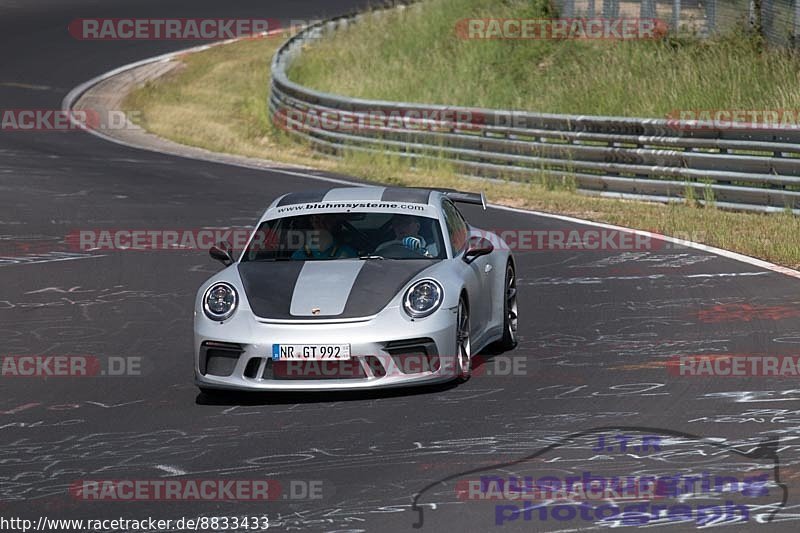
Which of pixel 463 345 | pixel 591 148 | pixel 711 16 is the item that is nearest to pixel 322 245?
pixel 463 345

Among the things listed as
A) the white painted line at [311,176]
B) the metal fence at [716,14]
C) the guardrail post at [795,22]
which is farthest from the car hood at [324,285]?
the metal fence at [716,14]

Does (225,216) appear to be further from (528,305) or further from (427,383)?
(427,383)

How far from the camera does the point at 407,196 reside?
36.1 ft

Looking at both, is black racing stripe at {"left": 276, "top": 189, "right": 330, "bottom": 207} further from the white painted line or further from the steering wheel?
the white painted line

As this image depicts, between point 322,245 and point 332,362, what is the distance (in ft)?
5.09

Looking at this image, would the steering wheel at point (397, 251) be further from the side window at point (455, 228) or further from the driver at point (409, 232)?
the side window at point (455, 228)

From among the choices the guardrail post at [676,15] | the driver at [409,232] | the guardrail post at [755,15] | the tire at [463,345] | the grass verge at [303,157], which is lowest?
the grass verge at [303,157]

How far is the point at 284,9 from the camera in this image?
51156 millimetres

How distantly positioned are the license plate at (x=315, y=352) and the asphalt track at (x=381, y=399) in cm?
31

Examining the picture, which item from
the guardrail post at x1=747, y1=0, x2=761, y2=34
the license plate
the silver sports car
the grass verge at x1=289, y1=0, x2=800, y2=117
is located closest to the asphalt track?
the silver sports car

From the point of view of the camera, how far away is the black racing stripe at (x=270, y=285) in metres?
9.36

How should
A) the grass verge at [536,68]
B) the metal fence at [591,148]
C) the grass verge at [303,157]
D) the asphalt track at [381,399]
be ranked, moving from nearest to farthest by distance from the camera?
the asphalt track at [381,399]
the grass verge at [303,157]
the metal fence at [591,148]
the grass verge at [536,68]

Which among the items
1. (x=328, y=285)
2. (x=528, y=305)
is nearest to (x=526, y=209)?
(x=528, y=305)

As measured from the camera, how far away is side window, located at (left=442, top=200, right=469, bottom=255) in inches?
419
